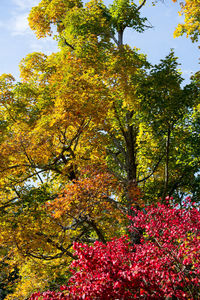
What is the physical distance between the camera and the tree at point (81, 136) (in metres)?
8.79

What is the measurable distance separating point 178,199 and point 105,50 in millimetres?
9082

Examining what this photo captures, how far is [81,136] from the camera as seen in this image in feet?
37.6

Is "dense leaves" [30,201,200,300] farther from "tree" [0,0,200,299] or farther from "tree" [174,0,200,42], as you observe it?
"tree" [174,0,200,42]

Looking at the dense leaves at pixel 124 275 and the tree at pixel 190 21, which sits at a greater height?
the tree at pixel 190 21

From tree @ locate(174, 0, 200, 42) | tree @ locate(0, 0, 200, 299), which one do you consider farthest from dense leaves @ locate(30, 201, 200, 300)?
tree @ locate(174, 0, 200, 42)

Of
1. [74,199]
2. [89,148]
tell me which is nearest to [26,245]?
[74,199]

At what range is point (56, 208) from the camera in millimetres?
8445

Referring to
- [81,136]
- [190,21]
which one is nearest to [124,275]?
[81,136]

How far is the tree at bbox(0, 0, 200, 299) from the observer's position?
8792 millimetres

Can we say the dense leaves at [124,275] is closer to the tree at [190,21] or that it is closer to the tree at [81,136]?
the tree at [81,136]

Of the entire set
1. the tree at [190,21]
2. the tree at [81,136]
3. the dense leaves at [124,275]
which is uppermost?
the tree at [190,21]

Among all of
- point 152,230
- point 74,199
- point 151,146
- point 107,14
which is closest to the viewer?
point 152,230

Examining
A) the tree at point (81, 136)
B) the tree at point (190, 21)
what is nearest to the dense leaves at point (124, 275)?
the tree at point (81, 136)

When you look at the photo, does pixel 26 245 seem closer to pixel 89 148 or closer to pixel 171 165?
pixel 89 148
